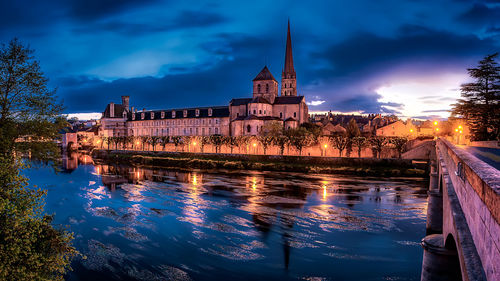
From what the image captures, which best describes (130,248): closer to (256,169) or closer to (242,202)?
(242,202)

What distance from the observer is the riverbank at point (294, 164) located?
1439 inches

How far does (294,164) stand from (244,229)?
1024 inches

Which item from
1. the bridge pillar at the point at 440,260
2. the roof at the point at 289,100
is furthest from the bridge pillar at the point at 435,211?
the roof at the point at 289,100

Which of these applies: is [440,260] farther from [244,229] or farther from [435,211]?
[244,229]

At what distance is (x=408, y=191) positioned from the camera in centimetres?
2647

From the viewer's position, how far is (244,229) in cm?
1661

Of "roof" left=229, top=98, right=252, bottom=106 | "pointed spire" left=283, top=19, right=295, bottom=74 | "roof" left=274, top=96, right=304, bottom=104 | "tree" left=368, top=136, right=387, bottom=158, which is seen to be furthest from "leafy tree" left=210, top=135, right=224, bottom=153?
"pointed spire" left=283, top=19, right=295, bottom=74

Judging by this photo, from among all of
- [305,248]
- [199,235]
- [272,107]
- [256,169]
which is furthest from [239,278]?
[272,107]

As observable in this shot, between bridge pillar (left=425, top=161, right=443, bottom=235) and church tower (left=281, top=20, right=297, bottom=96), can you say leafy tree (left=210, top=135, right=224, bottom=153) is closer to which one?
church tower (left=281, top=20, right=297, bottom=96)

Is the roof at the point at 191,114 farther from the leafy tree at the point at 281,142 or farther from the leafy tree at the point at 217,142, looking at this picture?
the leafy tree at the point at 281,142

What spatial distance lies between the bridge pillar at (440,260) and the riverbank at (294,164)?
3066cm

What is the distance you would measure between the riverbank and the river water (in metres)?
6.60

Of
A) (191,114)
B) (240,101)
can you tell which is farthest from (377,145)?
(191,114)

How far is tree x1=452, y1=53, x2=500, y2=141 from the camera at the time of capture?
3475cm
